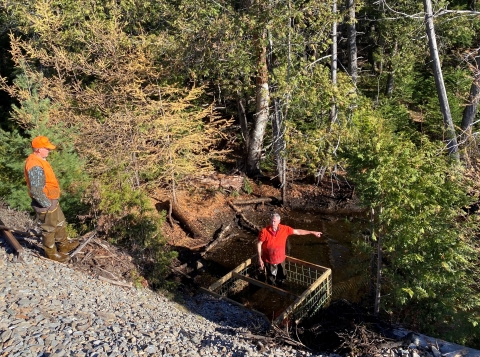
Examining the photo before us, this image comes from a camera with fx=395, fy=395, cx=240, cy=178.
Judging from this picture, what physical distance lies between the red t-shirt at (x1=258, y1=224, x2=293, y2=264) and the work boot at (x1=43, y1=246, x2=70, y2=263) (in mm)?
3752

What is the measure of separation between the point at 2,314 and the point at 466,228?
21.4ft

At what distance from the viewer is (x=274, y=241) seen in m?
7.92

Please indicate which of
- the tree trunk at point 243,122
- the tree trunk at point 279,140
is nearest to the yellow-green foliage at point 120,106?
the tree trunk at point 279,140

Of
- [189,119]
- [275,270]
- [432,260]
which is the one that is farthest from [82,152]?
[432,260]

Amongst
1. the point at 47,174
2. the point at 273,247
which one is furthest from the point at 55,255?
the point at 273,247

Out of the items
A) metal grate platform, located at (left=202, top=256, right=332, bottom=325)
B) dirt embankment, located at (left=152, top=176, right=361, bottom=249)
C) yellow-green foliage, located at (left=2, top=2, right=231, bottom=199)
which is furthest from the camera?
dirt embankment, located at (left=152, top=176, right=361, bottom=249)

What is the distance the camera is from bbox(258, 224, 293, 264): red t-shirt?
25.8 ft

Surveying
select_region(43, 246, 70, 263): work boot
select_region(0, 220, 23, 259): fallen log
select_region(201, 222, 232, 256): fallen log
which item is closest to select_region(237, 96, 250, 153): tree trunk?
select_region(201, 222, 232, 256): fallen log

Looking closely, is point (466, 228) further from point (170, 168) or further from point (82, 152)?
point (82, 152)

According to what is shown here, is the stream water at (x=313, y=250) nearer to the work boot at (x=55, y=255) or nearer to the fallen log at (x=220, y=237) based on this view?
the fallen log at (x=220, y=237)

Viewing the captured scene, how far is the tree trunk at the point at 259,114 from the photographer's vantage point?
41.3 ft

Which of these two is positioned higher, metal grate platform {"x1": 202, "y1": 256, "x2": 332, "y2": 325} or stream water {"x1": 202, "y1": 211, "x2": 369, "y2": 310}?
metal grate platform {"x1": 202, "y1": 256, "x2": 332, "y2": 325}

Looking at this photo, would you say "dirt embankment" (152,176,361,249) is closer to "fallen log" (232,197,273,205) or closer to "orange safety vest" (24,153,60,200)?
"fallen log" (232,197,273,205)

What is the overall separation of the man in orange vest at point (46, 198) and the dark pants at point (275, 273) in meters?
4.00
